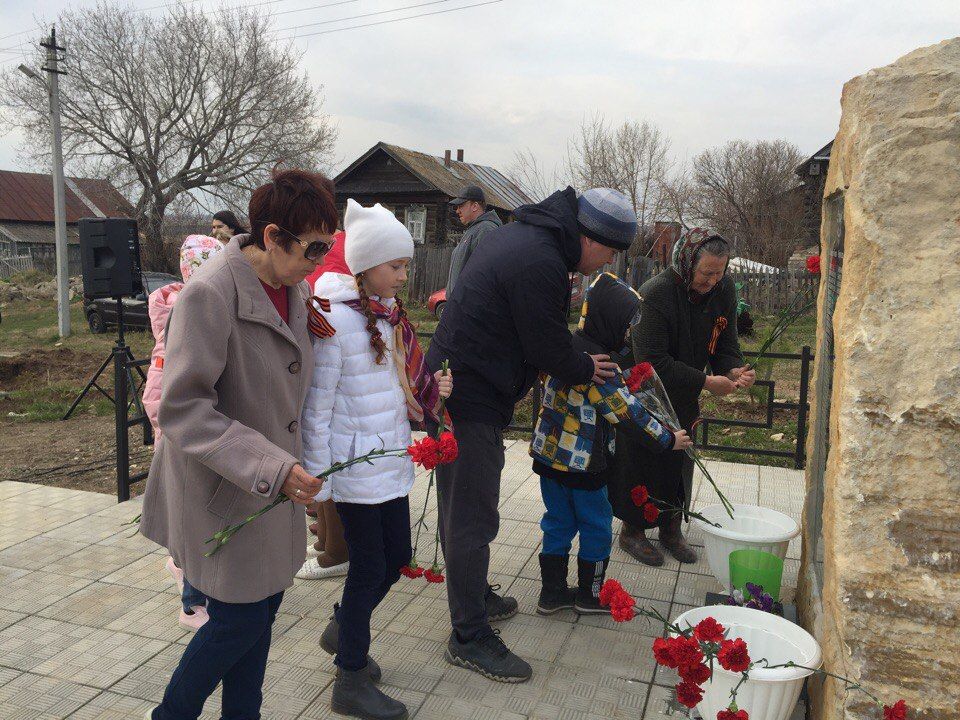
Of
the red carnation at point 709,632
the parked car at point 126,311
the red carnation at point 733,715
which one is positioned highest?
the parked car at point 126,311

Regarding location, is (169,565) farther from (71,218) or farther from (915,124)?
(71,218)

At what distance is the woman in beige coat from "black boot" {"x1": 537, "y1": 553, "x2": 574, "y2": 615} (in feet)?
4.89

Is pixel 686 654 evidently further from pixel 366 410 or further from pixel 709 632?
pixel 366 410

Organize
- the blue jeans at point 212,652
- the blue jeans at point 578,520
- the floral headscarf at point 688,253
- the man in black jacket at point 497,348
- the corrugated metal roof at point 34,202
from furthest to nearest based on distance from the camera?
1. the corrugated metal roof at point 34,202
2. the floral headscarf at point 688,253
3. the blue jeans at point 578,520
4. the man in black jacket at point 497,348
5. the blue jeans at point 212,652

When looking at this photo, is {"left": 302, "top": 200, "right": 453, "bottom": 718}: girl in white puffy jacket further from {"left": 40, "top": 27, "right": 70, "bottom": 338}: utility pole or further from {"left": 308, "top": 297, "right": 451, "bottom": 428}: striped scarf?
{"left": 40, "top": 27, "right": 70, "bottom": 338}: utility pole

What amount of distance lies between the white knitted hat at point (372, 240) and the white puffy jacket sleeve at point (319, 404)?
0.94 feet

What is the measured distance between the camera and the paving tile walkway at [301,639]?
273 centimetres

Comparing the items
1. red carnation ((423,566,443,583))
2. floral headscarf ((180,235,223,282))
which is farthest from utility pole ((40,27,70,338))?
red carnation ((423,566,443,583))

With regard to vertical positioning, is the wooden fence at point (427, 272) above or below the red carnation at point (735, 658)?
above

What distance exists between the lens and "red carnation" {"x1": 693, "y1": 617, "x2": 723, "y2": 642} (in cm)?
210

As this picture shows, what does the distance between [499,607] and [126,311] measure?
14.4 meters

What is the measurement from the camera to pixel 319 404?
7.80 feet

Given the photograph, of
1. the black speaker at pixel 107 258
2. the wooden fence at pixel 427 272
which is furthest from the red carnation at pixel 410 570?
the wooden fence at pixel 427 272

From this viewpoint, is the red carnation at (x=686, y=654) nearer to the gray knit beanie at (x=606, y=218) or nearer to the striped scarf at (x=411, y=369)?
the striped scarf at (x=411, y=369)
